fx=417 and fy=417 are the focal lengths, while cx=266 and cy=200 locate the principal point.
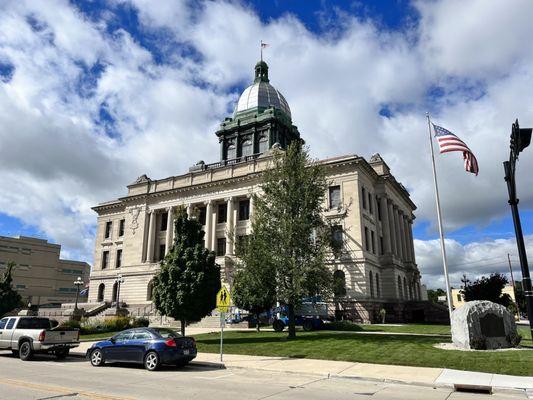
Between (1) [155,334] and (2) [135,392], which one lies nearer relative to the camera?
(2) [135,392]

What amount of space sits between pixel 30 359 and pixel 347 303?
101 feet

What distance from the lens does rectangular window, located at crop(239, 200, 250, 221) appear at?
53847 millimetres

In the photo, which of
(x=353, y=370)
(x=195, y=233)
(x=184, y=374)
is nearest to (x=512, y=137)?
(x=353, y=370)

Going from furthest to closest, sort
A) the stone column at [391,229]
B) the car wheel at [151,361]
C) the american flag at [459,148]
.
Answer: the stone column at [391,229]
the american flag at [459,148]
the car wheel at [151,361]

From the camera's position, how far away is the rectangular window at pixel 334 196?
46.9 m

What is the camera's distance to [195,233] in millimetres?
25719

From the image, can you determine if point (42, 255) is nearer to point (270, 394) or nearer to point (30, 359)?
point (30, 359)

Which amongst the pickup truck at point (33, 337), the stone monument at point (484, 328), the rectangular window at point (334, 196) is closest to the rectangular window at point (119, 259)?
the rectangular window at point (334, 196)

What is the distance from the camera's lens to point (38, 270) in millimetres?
122562

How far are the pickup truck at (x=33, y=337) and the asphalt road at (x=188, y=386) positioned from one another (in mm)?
2148

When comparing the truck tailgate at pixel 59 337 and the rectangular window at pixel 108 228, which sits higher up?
the rectangular window at pixel 108 228

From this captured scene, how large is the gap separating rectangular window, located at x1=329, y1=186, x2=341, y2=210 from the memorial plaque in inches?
1117

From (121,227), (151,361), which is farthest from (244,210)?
(151,361)

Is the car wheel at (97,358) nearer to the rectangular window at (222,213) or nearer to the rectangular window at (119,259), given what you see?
the rectangular window at (222,213)
